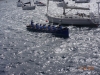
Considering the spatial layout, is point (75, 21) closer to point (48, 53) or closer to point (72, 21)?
point (72, 21)

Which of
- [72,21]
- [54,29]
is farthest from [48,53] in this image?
[72,21]

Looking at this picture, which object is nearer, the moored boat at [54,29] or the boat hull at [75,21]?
the moored boat at [54,29]

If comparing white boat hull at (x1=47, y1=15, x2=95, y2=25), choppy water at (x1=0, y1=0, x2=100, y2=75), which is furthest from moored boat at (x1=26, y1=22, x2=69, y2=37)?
white boat hull at (x1=47, y1=15, x2=95, y2=25)

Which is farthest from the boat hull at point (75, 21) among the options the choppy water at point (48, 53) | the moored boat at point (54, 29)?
the moored boat at point (54, 29)

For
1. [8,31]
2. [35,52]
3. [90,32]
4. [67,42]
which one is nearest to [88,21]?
[90,32]

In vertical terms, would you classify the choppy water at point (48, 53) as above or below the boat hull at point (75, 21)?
below

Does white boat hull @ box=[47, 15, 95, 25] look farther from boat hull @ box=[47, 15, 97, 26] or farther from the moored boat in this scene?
the moored boat

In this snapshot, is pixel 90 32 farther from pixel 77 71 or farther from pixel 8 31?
pixel 77 71

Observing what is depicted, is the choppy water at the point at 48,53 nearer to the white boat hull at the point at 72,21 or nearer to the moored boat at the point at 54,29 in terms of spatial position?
the moored boat at the point at 54,29
